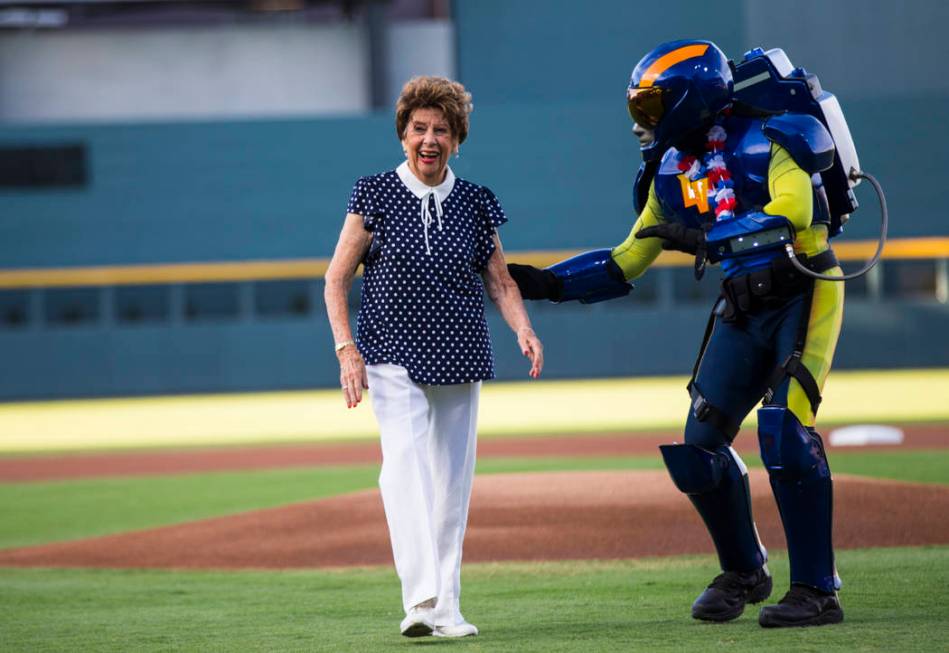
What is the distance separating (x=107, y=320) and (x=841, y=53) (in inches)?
626

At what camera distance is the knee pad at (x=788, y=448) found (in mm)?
5641

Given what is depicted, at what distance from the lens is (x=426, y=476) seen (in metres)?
5.69

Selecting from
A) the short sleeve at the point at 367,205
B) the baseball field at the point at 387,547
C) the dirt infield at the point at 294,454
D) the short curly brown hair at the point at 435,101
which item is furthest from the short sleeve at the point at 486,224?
the dirt infield at the point at 294,454

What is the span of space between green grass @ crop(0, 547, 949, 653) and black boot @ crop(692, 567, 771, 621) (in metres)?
0.08

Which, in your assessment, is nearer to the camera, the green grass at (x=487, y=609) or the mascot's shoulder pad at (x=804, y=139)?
the green grass at (x=487, y=609)

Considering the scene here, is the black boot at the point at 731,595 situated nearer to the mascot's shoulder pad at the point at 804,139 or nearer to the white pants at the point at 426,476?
the white pants at the point at 426,476

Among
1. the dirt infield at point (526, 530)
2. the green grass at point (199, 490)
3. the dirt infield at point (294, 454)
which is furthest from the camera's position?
the dirt infield at point (294, 454)

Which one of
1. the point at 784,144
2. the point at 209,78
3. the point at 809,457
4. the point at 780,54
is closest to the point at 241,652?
the point at 809,457

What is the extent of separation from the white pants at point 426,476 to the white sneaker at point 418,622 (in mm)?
40

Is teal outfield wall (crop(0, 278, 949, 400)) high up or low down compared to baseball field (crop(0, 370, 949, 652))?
down

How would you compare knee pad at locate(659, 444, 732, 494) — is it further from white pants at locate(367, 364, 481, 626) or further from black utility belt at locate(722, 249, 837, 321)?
white pants at locate(367, 364, 481, 626)

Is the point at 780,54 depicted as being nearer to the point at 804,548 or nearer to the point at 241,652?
the point at 804,548

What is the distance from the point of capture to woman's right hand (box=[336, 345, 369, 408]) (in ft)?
18.5

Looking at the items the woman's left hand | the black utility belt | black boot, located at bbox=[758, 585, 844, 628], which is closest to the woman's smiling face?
the woman's left hand
